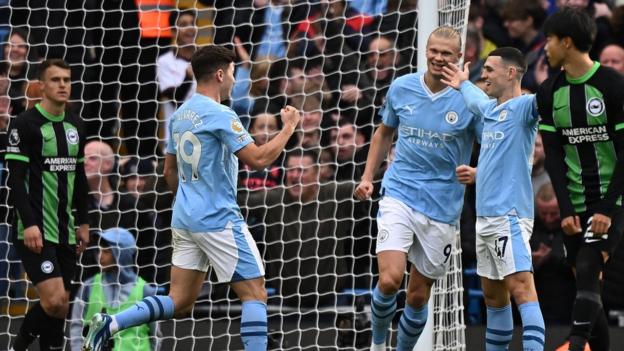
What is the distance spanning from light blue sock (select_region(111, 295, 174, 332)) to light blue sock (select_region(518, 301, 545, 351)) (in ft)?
6.43

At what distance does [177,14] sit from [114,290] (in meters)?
2.51

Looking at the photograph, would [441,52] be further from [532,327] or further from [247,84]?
[247,84]

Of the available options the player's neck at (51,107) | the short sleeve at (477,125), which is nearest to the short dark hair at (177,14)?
the player's neck at (51,107)

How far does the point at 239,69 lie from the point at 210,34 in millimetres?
443

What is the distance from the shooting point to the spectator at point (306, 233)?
10.3 meters

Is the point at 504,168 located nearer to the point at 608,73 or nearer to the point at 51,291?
the point at 608,73

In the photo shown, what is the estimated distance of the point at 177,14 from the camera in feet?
37.0

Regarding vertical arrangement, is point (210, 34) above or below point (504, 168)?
above

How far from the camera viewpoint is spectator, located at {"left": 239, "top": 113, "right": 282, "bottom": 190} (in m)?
10.5

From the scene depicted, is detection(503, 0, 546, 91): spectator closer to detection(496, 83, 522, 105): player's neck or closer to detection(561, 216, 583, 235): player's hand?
detection(496, 83, 522, 105): player's neck

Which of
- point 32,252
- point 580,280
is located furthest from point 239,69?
point 580,280

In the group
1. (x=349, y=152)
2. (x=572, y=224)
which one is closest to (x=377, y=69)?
(x=349, y=152)

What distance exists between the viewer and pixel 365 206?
1045 centimetres

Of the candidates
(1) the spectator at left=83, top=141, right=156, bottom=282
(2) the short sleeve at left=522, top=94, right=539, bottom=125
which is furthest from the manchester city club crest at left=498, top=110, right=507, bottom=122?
(1) the spectator at left=83, top=141, right=156, bottom=282
